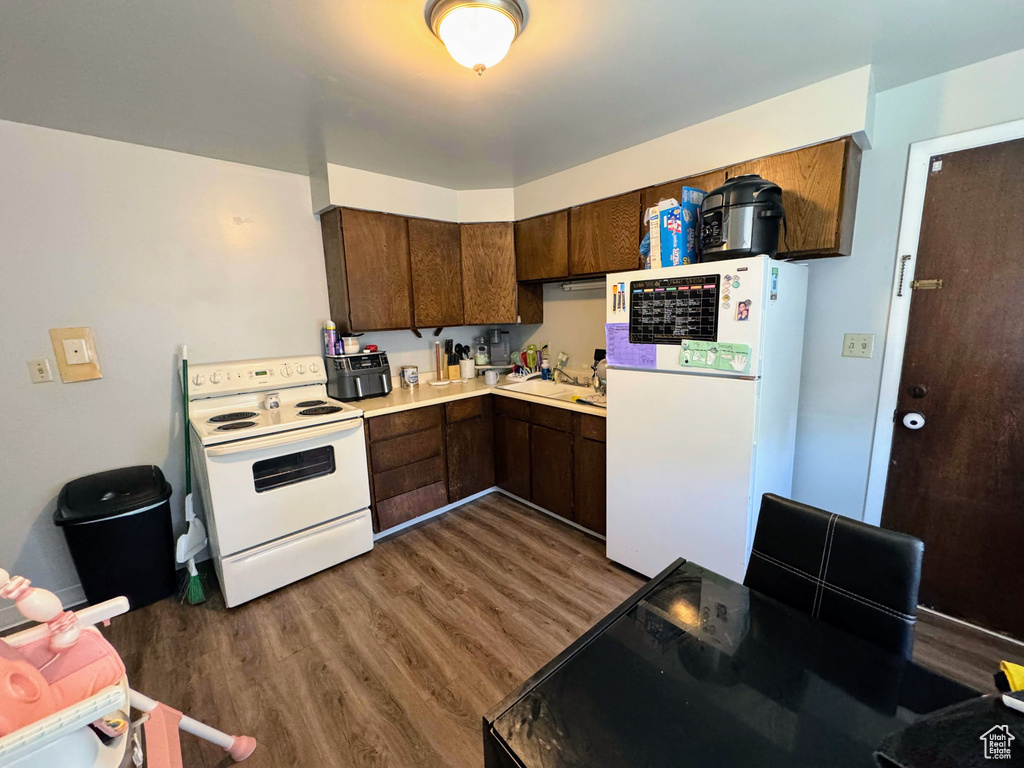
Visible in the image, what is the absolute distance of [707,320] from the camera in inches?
69.0

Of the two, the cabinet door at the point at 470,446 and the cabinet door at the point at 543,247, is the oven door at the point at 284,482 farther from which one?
the cabinet door at the point at 543,247

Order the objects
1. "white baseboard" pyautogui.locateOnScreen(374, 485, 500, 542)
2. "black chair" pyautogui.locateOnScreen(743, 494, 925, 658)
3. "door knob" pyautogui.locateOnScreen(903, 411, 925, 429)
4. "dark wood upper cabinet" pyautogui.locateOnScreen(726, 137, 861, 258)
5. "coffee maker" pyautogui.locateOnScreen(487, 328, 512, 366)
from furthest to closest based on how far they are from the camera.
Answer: "coffee maker" pyautogui.locateOnScreen(487, 328, 512, 366) → "white baseboard" pyautogui.locateOnScreen(374, 485, 500, 542) → "door knob" pyautogui.locateOnScreen(903, 411, 925, 429) → "dark wood upper cabinet" pyautogui.locateOnScreen(726, 137, 861, 258) → "black chair" pyautogui.locateOnScreen(743, 494, 925, 658)

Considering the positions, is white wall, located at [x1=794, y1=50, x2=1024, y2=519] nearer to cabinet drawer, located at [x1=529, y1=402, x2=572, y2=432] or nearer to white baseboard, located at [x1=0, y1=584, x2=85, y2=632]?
cabinet drawer, located at [x1=529, y1=402, x2=572, y2=432]

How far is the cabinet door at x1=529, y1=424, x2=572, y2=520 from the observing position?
8.55 feet

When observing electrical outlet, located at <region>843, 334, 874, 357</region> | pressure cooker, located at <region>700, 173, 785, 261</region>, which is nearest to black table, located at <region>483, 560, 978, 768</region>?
pressure cooker, located at <region>700, 173, 785, 261</region>

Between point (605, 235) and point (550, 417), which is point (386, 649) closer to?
point (550, 417)

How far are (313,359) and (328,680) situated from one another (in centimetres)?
182

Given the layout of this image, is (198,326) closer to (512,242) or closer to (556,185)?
(512,242)

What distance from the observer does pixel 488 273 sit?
313cm

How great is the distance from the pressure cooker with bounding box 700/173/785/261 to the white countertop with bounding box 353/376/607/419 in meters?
1.01

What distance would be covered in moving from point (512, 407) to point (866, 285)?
2.01m

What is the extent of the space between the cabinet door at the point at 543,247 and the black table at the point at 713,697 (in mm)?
2269

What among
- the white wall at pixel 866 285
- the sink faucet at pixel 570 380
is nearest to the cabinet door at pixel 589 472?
the sink faucet at pixel 570 380

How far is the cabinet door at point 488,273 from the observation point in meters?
3.10
